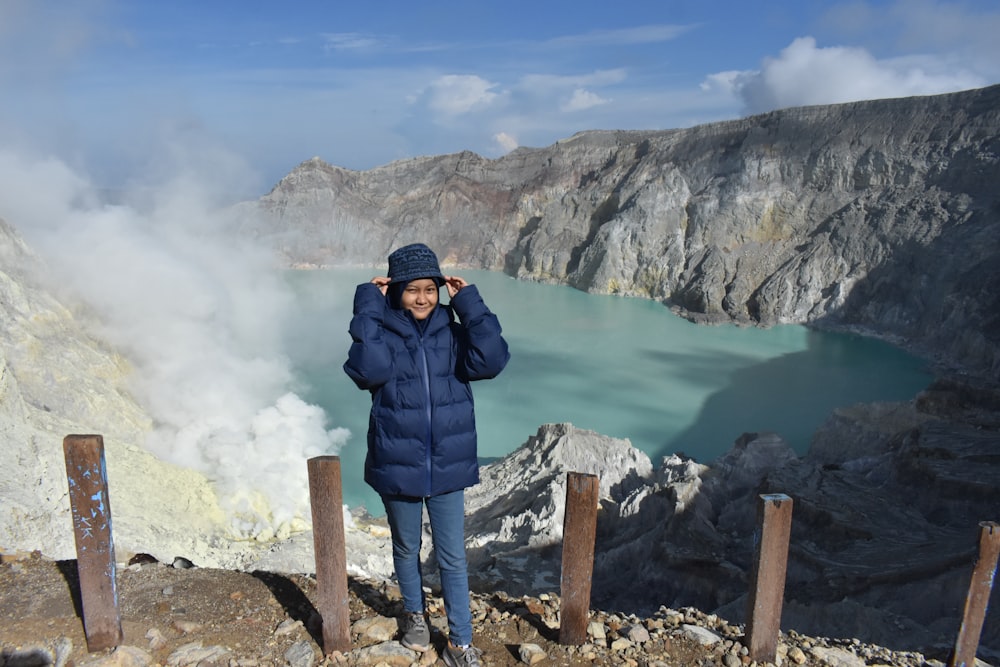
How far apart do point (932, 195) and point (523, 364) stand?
18548mm

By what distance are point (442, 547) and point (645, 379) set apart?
15632 mm

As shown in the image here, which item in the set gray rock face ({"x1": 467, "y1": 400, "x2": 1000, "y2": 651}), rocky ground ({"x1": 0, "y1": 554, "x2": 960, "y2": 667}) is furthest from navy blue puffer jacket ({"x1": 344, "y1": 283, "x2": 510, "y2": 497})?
gray rock face ({"x1": 467, "y1": 400, "x2": 1000, "y2": 651})

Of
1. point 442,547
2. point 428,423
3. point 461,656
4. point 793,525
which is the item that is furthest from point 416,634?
point 793,525

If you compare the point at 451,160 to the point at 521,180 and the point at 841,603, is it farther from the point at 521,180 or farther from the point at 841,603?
the point at 841,603

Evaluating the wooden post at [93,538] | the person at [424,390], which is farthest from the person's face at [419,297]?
the wooden post at [93,538]

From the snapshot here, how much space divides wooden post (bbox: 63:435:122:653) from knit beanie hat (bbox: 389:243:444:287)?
1.28 m

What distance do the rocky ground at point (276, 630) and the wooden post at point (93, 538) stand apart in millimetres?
102

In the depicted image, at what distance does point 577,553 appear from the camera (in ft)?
9.40

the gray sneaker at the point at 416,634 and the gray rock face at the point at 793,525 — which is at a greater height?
the gray sneaker at the point at 416,634

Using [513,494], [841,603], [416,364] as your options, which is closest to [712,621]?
[416,364]

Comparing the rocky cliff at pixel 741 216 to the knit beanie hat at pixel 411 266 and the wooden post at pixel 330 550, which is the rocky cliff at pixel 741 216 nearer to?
the knit beanie hat at pixel 411 266

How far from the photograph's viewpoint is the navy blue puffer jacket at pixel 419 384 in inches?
102

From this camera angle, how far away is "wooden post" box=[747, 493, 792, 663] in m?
2.75

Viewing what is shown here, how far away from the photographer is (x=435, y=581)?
711cm
